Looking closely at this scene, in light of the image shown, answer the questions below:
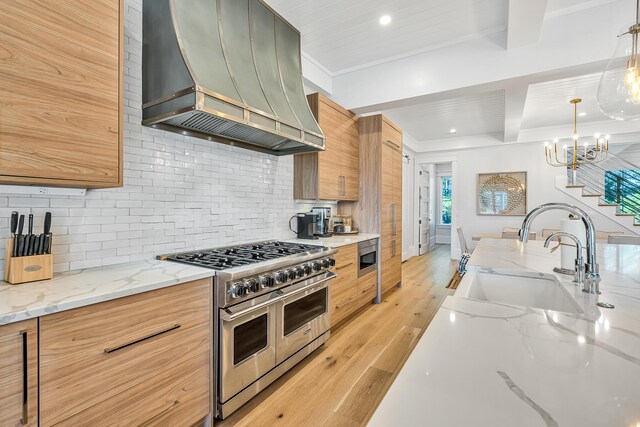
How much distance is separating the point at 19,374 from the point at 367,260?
3.03 m

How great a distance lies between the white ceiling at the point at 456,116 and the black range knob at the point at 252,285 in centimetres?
365

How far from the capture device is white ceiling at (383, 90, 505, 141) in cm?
450

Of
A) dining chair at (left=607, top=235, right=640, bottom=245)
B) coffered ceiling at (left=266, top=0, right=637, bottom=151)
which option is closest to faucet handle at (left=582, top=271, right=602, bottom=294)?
coffered ceiling at (left=266, top=0, right=637, bottom=151)

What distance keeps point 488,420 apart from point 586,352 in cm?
43

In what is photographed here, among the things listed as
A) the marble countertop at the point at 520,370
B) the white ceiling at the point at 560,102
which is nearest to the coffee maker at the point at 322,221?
the marble countertop at the point at 520,370

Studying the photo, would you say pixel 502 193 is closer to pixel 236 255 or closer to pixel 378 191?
pixel 378 191

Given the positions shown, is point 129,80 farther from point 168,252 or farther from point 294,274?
point 294,274

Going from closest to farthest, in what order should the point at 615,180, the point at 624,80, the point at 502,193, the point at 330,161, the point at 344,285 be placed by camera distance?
the point at 624,80 → the point at 344,285 → the point at 330,161 → the point at 502,193 → the point at 615,180

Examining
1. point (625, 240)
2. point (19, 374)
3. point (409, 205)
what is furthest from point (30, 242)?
point (409, 205)

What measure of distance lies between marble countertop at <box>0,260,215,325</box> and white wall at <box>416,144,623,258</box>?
22.2 ft

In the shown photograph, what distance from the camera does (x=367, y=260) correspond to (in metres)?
3.60

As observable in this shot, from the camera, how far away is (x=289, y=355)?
2162mm

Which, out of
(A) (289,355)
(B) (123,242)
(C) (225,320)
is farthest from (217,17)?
(A) (289,355)

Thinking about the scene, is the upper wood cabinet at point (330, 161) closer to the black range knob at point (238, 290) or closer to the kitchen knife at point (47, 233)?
the black range knob at point (238, 290)
